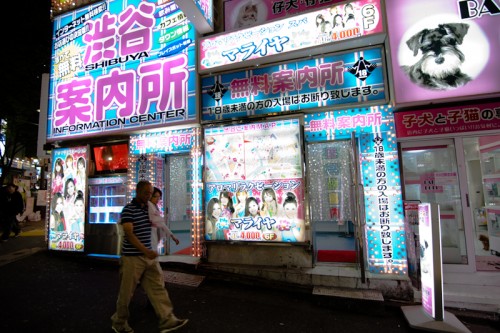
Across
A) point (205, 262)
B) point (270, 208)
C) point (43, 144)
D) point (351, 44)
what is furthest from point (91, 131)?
point (351, 44)

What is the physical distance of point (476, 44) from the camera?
5035 millimetres

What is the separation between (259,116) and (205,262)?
362cm

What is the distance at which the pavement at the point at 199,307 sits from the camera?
389 cm

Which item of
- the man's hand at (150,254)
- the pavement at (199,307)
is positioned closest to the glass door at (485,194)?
the pavement at (199,307)

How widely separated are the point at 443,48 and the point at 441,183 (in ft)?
8.96

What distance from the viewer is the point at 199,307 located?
453cm

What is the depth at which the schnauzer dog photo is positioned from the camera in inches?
201

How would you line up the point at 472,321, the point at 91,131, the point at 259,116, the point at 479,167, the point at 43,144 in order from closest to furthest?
the point at 472,321
the point at 259,116
the point at 479,167
the point at 91,131
the point at 43,144

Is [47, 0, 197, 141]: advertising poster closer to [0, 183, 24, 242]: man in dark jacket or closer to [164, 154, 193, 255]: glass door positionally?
[164, 154, 193, 255]: glass door

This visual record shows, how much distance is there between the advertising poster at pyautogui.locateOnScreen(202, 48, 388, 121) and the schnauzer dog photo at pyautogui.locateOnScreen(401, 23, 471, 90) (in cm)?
→ 63

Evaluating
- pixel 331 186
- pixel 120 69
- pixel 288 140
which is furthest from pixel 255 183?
pixel 120 69

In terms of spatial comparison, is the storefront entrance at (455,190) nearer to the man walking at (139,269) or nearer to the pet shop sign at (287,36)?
the pet shop sign at (287,36)

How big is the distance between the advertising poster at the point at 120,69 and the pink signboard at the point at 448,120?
4817 mm

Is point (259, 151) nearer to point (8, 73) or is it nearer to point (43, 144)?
point (43, 144)
